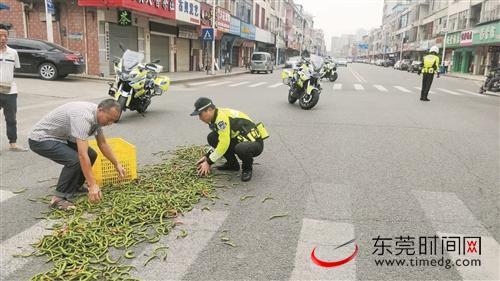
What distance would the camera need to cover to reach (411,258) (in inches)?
143

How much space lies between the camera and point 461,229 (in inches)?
166

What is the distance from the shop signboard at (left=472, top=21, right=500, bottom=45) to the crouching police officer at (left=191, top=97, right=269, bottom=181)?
39.9m

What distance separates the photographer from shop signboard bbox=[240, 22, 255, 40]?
43.7 m

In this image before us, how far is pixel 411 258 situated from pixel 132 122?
7516 mm

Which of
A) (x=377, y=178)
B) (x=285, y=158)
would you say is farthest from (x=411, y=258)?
(x=285, y=158)

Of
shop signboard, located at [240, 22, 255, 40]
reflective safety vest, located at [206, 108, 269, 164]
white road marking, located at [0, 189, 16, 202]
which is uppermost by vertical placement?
shop signboard, located at [240, 22, 255, 40]

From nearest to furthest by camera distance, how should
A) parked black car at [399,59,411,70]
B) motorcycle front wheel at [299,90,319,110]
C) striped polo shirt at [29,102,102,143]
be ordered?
striped polo shirt at [29,102,102,143] < motorcycle front wheel at [299,90,319,110] < parked black car at [399,59,411,70]

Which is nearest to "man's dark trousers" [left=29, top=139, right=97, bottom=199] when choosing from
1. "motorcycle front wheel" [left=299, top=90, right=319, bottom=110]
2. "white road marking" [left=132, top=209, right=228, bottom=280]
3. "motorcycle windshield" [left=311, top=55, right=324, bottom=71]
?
"white road marking" [left=132, top=209, right=228, bottom=280]

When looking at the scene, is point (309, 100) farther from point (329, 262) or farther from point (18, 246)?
point (18, 246)

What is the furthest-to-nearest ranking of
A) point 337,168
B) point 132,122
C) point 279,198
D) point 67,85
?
point 67,85 < point 132,122 < point 337,168 < point 279,198

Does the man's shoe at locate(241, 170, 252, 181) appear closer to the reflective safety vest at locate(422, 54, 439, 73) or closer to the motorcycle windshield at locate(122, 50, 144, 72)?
the motorcycle windshield at locate(122, 50, 144, 72)

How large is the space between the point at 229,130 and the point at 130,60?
584 cm

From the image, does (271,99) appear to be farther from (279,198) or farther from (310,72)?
(279,198)

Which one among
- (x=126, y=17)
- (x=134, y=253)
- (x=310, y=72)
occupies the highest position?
(x=126, y=17)
